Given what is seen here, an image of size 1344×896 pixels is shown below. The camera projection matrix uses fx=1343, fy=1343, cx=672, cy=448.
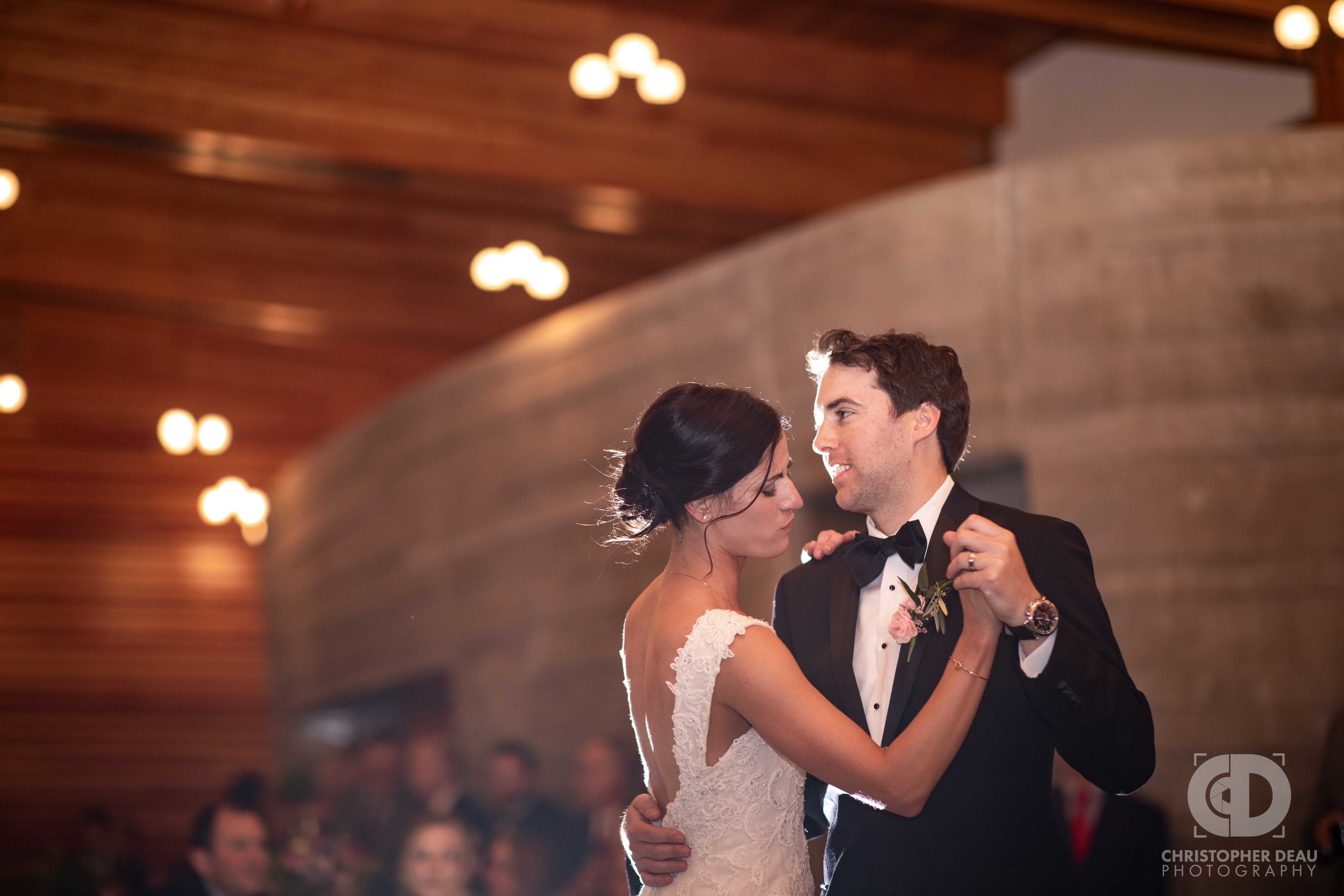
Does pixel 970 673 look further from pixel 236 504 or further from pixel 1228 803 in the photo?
pixel 236 504

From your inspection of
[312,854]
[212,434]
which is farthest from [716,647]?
[212,434]

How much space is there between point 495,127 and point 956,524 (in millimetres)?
6074

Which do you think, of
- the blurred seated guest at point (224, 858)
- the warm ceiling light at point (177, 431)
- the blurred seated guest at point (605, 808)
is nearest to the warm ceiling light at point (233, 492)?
the warm ceiling light at point (177, 431)

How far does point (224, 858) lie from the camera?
485 cm

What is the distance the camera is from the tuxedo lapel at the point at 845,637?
2.28 metres

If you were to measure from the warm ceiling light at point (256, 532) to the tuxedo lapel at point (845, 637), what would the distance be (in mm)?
9452

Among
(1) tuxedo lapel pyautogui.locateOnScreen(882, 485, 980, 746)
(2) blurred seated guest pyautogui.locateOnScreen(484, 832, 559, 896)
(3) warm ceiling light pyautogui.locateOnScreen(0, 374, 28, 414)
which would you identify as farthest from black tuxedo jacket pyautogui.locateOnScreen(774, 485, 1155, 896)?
(3) warm ceiling light pyautogui.locateOnScreen(0, 374, 28, 414)

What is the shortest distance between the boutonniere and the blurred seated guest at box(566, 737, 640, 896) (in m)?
3.11

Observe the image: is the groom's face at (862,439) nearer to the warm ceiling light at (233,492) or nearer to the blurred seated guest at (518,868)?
the blurred seated guest at (518,868)

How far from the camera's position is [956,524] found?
90.4 inches

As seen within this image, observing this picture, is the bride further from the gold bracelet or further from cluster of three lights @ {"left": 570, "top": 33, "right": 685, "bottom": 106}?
cluster of three lights @ {"left": 570, "top": 33, "right": 685, "bottom": 106}

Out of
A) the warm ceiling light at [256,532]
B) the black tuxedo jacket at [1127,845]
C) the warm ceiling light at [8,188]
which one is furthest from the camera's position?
the warm ceiling light at [256,532]

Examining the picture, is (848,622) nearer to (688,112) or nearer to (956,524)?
(956,524)

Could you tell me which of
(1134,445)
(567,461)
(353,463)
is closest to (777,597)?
(1134,445)
